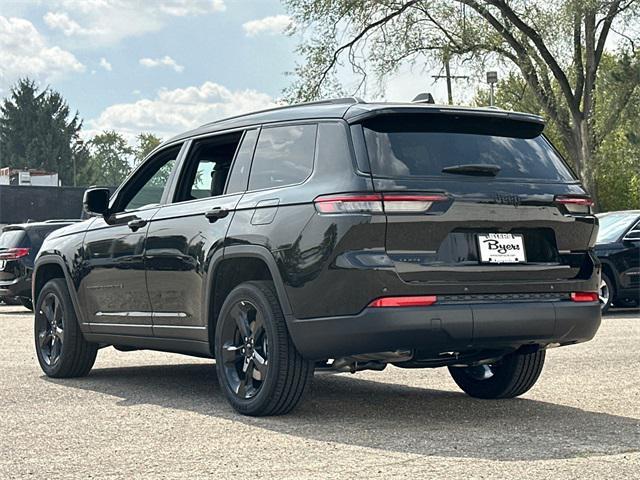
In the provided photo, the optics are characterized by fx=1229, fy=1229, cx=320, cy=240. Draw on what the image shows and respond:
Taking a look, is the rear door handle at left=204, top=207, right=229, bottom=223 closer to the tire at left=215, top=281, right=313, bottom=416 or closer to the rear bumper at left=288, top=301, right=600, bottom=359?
the tire at left=215, top=281, right=313, bottom=416

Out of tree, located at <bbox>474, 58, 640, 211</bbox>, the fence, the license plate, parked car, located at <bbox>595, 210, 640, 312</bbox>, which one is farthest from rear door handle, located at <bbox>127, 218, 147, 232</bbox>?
the fence

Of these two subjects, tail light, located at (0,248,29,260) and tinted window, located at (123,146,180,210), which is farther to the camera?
tail light, located at (0,248,29,260)

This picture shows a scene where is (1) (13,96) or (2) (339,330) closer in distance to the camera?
(2) (339,330)

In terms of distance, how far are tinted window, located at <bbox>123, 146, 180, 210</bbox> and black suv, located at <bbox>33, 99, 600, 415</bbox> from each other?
0.49 meters

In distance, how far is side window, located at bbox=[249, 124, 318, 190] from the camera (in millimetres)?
7309

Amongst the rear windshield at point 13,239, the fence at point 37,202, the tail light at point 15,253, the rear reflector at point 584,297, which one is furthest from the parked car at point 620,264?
the fence at point 37,202

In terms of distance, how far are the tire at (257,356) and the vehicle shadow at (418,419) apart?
0.13 metres

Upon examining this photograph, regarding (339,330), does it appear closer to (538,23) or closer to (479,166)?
(479,166)

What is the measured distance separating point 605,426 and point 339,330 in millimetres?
1654

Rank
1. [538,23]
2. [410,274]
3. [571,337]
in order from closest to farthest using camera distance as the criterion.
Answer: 1. [410,274]
2. [571,337]
3. [538,23]

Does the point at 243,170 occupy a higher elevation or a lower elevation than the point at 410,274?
higher

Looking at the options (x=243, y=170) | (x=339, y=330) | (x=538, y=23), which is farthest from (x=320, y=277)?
(x=538, y=23)

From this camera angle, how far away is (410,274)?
6680mm

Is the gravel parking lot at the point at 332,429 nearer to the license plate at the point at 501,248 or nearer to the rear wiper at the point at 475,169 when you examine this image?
the license plate at the point at 501,248
